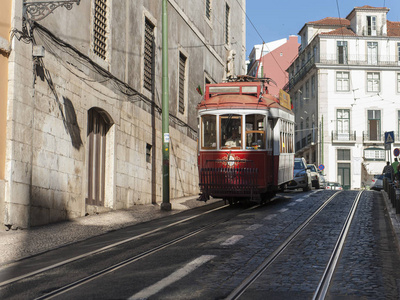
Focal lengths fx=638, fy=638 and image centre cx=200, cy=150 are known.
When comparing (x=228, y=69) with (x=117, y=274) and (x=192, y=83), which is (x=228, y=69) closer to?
(x=192, y=83)

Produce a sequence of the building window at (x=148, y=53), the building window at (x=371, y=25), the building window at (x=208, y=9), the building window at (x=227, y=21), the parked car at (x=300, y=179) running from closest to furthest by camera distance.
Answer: the building window at (x=148, y=53) → the parked car at (x=300, y=179) → the building window at (x=208, y=9) → the building window at (x=227, y=21) → the building window at (x=371, y=25)

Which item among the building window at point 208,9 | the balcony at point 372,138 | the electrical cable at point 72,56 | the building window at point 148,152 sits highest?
the building window at point 208,9

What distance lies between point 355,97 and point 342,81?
6.30ft

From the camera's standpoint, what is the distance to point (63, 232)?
12.1 m

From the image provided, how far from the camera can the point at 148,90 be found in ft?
71.2

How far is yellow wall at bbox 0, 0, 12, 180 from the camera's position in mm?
12109

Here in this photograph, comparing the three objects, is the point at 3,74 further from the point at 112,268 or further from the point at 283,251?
the point at 283,251

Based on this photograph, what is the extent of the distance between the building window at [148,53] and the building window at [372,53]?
4077cm

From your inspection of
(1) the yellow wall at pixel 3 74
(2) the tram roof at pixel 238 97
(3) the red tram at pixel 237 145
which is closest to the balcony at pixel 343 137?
(2) the tram roof at pixel 238 97

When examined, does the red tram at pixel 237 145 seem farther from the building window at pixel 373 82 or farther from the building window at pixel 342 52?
the building window at pixel 342 52

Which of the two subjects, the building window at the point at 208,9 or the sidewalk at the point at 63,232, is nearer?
the sidewalk at the point at 63,232

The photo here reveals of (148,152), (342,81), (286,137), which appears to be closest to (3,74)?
(148,152)

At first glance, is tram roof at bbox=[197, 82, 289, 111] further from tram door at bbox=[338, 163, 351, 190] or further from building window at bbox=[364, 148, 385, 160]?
building window at bbox=[364, 148, 385, 160]

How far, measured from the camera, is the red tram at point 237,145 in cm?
1642
